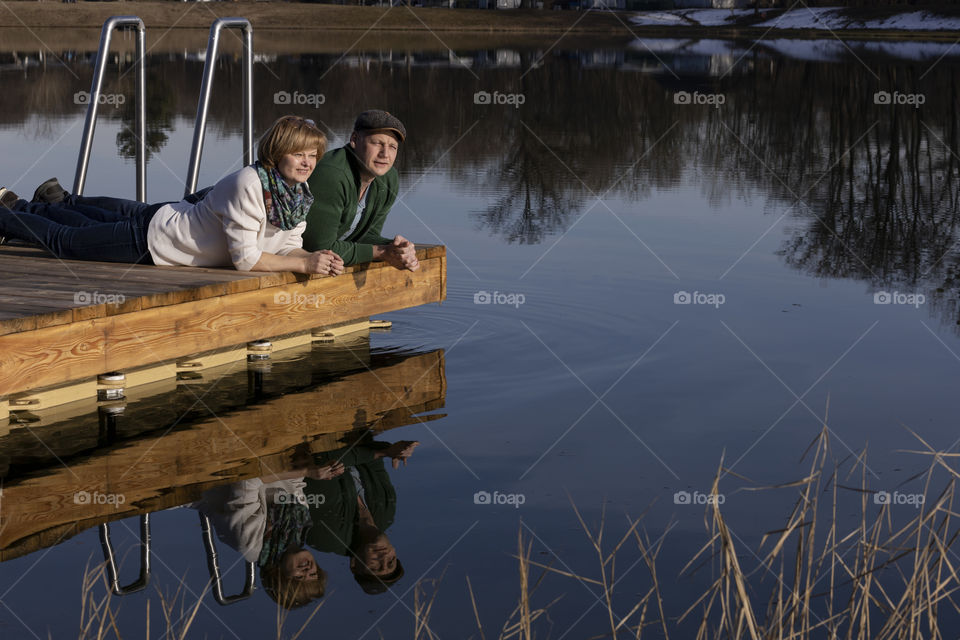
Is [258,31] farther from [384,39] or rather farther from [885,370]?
[885,370]

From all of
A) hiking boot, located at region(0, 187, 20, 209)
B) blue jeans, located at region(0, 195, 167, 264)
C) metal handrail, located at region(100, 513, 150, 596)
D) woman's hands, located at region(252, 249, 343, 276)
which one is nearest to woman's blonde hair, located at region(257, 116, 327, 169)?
woman's hands, located at region(252, 249, 343, 276)

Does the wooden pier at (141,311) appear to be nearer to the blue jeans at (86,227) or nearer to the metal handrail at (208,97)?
the blue jeans at (86,227)

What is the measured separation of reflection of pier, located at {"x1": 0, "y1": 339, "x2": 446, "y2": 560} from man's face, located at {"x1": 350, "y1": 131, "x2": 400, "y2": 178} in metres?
1.19

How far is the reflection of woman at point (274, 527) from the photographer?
4566 millimetres

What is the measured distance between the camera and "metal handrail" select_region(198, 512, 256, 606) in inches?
175

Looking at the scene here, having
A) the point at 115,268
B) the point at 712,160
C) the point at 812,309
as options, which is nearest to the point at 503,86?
the point at 712,160

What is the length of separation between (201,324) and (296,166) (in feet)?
3.26

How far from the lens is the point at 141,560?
4.75 meters

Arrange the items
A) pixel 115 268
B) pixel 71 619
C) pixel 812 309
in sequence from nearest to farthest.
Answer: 1. pixel 71 619
2. pixel 115 268
3. pixel 812 309

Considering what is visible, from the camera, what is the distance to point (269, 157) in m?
7.12

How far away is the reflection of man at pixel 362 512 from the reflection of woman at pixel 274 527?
71 mm

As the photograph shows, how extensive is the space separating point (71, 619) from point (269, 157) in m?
3.35

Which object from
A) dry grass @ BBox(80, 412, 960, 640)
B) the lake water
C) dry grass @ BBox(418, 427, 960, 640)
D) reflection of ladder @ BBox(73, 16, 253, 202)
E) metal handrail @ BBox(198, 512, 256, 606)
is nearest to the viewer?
dry grass @ BBox(418, 427, 960, 640)

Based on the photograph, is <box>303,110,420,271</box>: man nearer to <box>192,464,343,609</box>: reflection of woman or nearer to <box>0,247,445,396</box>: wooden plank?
<box>0,247,445,396</box>: wooden plank
